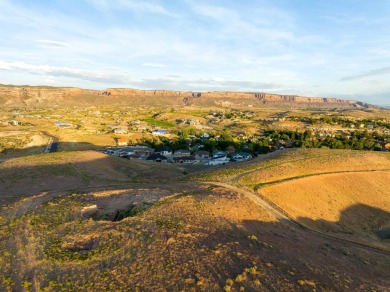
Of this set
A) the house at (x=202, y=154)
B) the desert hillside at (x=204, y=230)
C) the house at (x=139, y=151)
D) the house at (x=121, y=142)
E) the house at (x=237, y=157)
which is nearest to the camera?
the desert hillside at (x=204, y=230)

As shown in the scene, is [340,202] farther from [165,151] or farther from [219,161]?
[165,151]

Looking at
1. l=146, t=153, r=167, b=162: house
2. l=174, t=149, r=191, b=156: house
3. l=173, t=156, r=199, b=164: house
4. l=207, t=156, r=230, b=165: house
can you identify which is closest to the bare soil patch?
l=207, t=156, r=230, b=165: house

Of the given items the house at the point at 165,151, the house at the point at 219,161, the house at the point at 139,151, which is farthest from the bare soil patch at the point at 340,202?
the house at the point at 139,151

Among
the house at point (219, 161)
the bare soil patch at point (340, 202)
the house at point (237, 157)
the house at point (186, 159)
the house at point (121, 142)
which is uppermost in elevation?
the bare soil patch at point (340, 202)

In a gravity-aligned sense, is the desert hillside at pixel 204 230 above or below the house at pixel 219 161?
above

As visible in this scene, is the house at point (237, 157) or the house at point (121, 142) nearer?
the house at point (237, 157)

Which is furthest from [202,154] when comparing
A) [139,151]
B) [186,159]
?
[139,151]

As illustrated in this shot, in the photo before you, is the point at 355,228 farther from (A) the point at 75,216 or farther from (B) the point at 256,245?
(A) the point at 75,216

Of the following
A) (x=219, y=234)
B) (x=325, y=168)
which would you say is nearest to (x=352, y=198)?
(x=325, y=168)

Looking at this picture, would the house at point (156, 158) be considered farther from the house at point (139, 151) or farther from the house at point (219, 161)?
the house at point (219, 161)

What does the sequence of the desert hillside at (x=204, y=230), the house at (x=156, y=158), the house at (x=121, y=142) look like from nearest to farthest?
the desert hillside at (x=204, y=230), the house at (x=156, y=158), the house at (x=121, y=142)

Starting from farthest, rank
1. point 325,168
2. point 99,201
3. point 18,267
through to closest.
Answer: point 325,168, point 99,201, point 18,267
